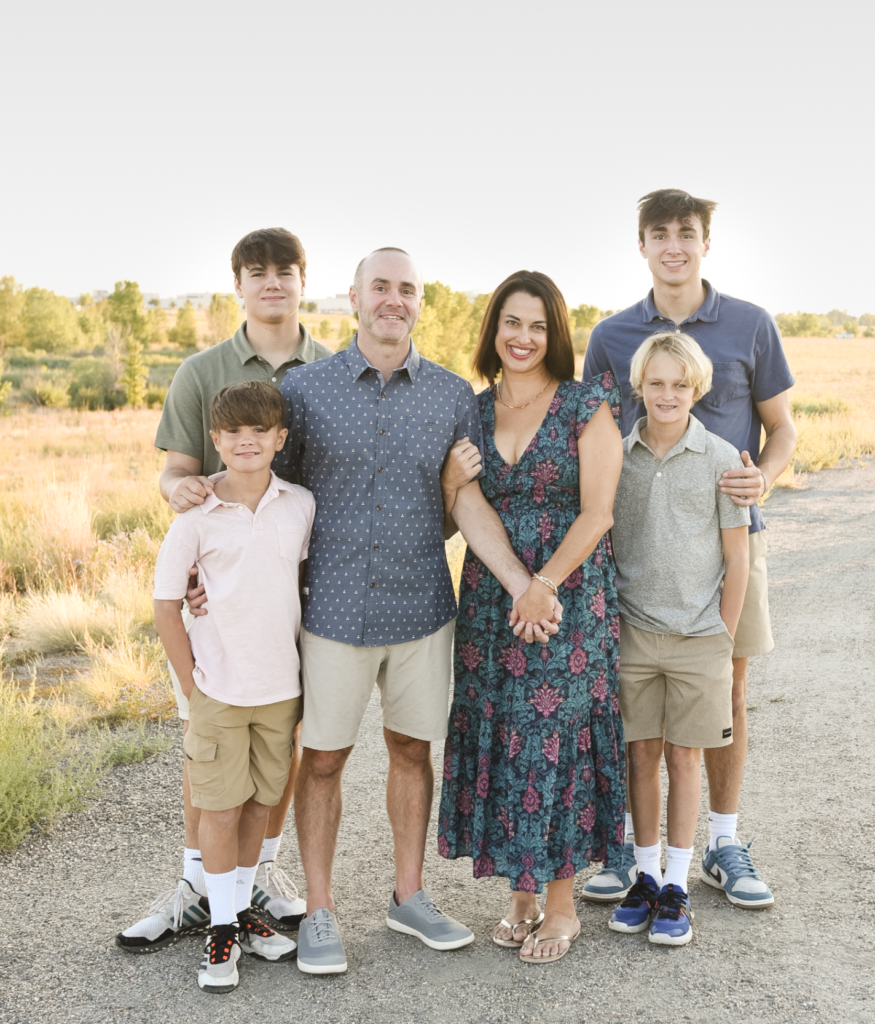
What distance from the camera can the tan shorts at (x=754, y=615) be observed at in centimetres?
356

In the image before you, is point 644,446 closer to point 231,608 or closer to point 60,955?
point 231,608

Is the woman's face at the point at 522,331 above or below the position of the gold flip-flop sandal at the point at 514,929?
above

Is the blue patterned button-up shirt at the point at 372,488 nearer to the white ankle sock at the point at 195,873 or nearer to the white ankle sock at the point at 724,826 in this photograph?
the white ankle sock at the point at 195,873

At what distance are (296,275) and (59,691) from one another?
3.91 metres

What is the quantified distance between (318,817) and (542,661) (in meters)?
0.97

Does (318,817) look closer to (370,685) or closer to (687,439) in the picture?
(370,685)

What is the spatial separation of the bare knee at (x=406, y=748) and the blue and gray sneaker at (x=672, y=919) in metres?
0.97

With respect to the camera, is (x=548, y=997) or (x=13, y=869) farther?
(x=13, y=869)

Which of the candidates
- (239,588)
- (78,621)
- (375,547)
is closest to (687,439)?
(375,547)

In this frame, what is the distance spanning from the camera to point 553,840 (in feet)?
10.4

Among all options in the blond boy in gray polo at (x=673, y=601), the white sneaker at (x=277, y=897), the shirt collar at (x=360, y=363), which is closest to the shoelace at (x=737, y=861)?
the blond boy in gray polo at (x=673, y=601)

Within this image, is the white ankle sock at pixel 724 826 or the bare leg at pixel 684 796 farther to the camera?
the white ankle sock at pixel 724 826

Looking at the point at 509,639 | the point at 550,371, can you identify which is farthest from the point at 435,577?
the point at 550,371

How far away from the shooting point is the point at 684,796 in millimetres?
3328
